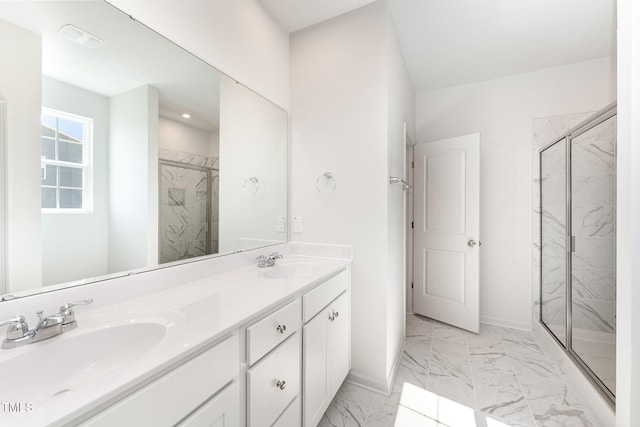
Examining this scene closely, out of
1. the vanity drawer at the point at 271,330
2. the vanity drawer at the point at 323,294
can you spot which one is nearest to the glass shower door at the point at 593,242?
the vanity drawer at the point at 323,294

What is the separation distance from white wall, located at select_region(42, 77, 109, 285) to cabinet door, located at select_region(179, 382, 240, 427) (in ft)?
2.09

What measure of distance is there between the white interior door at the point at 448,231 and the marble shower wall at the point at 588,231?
624 mm

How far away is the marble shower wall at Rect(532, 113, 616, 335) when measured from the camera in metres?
1.95

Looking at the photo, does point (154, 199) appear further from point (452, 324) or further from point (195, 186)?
point (452, 324)

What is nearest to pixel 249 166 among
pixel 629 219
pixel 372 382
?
pixel 372 382

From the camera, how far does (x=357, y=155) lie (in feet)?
5.78

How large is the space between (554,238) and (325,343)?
240 centimetres

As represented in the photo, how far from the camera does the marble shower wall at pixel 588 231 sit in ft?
6.38

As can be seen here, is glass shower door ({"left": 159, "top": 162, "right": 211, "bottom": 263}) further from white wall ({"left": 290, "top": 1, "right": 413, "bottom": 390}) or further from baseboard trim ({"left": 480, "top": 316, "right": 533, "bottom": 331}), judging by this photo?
baseboard trim ({"left": 480, "top": 316, "right": 533, "bottom": 331})

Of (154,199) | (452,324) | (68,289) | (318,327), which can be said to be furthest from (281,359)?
(452,324)

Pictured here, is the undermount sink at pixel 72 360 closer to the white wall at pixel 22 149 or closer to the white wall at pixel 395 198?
the white wall at pixel 22 149

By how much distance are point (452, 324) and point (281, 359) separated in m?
2.29

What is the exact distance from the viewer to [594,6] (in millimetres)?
1755

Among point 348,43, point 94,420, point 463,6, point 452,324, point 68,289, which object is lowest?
point 452,324
